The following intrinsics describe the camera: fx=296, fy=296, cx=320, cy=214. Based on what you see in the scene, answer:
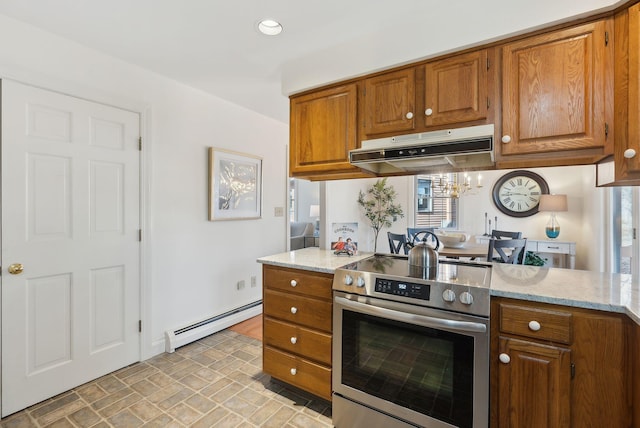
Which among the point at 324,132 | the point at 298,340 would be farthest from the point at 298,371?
the point at 324,132

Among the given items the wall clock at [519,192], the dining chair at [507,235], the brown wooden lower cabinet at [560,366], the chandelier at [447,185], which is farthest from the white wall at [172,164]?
the wall clock at [519,192]

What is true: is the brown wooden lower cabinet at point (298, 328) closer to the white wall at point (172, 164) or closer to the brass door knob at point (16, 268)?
the white wall at point (172, 164)

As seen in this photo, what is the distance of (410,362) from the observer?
5.16 ft

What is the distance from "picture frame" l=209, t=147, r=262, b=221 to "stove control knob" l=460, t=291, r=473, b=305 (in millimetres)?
2456

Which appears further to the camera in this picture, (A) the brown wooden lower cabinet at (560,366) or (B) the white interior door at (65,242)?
(B) the white interior door at (65,242)

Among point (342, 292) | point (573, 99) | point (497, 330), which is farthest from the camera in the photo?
point (342, 292)

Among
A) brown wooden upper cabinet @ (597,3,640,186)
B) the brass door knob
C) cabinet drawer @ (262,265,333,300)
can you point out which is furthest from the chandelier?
the brass door knob

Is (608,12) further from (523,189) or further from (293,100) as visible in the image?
(523,189)

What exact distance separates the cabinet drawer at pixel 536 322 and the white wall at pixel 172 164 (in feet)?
8.58

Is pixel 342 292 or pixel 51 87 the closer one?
pixel 342 292

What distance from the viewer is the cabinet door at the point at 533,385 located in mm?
1274

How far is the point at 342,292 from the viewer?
1770mm

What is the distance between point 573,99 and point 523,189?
13.8 feet

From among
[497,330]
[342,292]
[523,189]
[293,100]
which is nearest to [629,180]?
[497,330]
